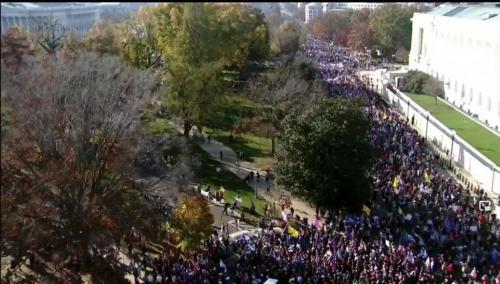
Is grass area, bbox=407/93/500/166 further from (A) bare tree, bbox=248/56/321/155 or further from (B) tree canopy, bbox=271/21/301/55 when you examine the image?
(B) tree canopy, bbox=271/21/301/55

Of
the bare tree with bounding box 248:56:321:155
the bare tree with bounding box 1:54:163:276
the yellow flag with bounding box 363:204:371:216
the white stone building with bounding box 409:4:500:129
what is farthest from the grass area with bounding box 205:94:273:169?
the white stone building with bounding box 409:4:500:129

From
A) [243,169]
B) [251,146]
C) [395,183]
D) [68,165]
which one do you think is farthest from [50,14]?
[68,165]

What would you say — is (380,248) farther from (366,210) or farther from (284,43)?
(284,43)

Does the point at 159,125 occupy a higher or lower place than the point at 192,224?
lower

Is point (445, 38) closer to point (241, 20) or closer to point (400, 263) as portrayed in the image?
point (241, 20)

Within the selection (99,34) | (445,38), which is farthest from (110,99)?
(445,38)

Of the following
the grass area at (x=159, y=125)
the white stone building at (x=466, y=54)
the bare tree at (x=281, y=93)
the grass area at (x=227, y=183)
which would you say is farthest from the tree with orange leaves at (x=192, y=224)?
the white stone building at (x=466, y=54)

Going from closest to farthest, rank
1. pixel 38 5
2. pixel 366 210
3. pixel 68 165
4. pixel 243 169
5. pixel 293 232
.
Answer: pixel 68 165
pixel 293 232
pixel 366 210
pixel 243 169
pixel 38 5
